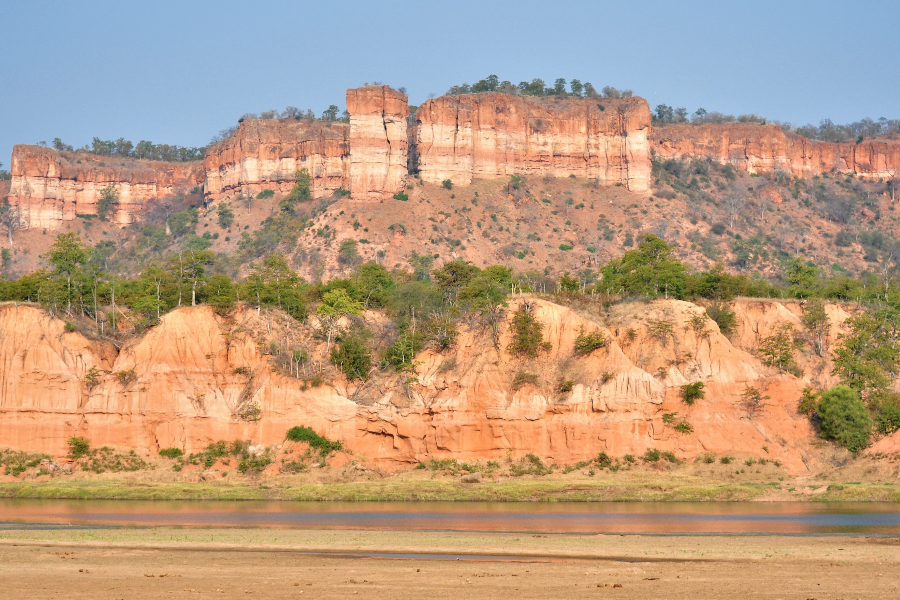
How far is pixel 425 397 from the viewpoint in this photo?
199 ft

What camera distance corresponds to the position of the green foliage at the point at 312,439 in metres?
58.3

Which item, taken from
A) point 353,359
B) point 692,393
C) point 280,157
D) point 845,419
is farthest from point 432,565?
point 280,157

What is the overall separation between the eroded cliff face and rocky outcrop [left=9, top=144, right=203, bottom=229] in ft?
275

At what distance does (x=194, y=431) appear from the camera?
59.5 meters

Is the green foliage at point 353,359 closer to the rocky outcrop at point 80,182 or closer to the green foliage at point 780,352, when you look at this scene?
the green foliage at point 780,352

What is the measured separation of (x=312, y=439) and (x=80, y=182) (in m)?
98.4

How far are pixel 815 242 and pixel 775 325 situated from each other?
69810 mm

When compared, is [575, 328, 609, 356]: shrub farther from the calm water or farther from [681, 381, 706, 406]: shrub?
the calm water

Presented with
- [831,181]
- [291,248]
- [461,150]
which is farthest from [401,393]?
[831,181]

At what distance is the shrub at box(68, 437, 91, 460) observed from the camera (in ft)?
192

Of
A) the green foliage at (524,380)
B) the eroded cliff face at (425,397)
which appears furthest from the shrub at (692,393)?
the green foliage at (524,380)

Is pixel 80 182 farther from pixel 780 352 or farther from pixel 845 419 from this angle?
pixel 845 419

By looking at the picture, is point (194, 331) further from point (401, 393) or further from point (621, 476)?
point (621, 476)

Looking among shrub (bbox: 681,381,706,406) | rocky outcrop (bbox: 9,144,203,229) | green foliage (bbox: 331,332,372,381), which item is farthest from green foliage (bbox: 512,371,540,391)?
rocky outcrop (bbox: 9,144,203,229)
